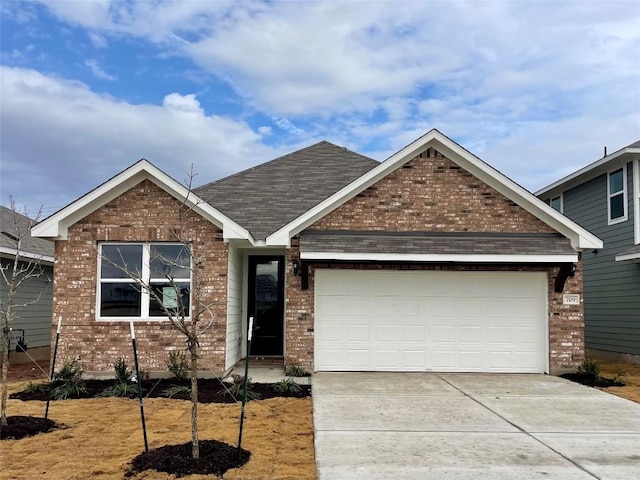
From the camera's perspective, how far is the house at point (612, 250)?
1512cm

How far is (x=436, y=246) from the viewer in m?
12.2

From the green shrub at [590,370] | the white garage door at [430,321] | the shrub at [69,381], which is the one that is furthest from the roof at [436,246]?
the shrub at [69,381]

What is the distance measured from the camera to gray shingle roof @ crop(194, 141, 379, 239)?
14.6 m

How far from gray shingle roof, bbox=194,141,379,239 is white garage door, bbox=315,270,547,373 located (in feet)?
8.34

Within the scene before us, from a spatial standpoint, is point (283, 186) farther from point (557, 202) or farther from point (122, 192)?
point (557, 202)

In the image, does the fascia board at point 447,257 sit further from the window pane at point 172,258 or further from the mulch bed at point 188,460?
the mulch bed at point 188,460

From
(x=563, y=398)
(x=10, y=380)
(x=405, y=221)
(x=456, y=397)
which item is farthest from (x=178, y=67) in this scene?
(x=563, y=398)

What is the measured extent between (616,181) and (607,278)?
2.80 meters

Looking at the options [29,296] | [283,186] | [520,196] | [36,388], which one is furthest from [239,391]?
[29,296]

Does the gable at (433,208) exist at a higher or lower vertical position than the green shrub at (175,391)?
higher

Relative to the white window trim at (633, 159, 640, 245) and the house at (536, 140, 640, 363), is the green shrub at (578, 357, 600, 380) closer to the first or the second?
the house at (536, 140, 640, 363)

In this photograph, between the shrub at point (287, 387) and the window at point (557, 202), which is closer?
the shrub at point (287, 387)

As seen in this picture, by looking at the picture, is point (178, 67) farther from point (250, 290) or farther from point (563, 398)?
point (563, 398)

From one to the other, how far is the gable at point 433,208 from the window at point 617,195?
4237 millimetres
